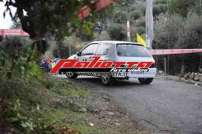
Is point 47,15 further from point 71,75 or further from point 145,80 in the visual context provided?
point 71,75

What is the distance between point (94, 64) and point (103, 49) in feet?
1.89

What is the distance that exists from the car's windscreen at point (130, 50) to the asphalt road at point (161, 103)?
0.95 metres

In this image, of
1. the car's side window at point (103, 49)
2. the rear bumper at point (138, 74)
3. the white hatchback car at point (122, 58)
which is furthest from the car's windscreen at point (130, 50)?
the rear bumper at point (138, 74)

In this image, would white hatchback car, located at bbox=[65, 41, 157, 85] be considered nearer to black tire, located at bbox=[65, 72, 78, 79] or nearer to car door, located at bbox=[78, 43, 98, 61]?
car door, located at bbox=[78, 43, 98, 61]

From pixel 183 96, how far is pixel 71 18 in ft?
32.0

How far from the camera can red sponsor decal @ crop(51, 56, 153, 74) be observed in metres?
16.7

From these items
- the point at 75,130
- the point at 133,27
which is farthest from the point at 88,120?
the point at 133,27

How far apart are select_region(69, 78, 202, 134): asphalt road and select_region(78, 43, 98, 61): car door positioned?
0.77 m

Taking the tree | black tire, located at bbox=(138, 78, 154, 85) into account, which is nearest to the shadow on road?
black tire, located at bbox=(138, 78, 154, 85)

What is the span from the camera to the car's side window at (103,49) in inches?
676

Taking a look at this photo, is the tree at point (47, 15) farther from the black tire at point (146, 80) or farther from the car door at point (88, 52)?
the black tire at point (146, 80)

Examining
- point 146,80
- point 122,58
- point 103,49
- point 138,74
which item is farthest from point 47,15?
point 146,80

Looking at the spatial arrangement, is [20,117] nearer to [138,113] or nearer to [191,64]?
[138,113]

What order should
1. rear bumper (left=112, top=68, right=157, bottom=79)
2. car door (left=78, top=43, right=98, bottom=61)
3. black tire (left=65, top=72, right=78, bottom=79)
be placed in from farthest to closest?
black tire (left=65, top=72, right=78, bottom=79) → car door (left=78, top=43, right=98, bottom=61) → rear bumper (left=112, top=68, right=157, bottom=79)
